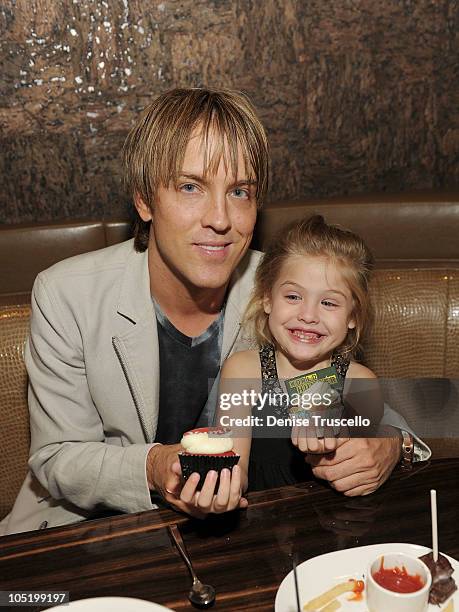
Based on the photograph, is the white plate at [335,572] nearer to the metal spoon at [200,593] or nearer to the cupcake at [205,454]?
the metal spoon at [200,593]

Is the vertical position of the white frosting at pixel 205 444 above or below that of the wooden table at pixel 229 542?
above

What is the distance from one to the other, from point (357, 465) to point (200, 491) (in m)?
0.31

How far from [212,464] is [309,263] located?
26.4 inches

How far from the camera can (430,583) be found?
0.99 m

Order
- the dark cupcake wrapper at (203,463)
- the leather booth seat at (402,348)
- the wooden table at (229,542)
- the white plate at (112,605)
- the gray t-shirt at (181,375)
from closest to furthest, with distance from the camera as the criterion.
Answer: the white plate at (112,605)
the wooden table at (229,542)
the dark cupcake wrapper at (203,463)
the leather booth seat at (402,348)
the gray t-shirt at (181,375)

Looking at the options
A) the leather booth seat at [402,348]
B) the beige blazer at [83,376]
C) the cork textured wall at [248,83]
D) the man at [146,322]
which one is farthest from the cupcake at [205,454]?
the cork textured wall at [248,83]

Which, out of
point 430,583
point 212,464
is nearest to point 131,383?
point 212,464

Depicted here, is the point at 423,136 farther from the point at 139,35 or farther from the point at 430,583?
the point at 430,583

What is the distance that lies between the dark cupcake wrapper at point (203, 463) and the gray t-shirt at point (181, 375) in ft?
1.73

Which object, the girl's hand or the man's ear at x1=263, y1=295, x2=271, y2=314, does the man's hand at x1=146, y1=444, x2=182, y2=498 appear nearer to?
the girl's hand

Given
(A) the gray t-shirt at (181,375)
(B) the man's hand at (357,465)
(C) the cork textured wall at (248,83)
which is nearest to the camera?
(B) the man's hand at (357,465)

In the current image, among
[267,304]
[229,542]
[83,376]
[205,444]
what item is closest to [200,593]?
[229,542]

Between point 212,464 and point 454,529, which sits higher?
point 212,464

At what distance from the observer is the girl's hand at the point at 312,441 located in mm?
1307
